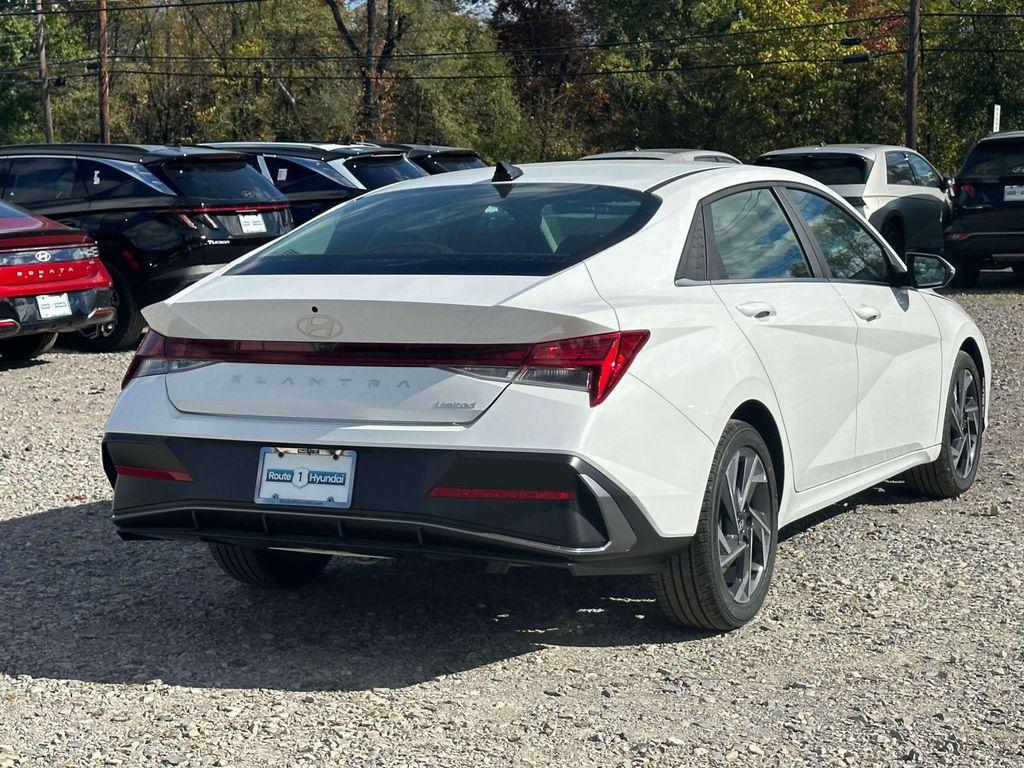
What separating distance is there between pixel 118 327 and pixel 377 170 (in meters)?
5.50

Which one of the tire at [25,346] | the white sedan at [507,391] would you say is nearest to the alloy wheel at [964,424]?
the white sedan at [507,391]

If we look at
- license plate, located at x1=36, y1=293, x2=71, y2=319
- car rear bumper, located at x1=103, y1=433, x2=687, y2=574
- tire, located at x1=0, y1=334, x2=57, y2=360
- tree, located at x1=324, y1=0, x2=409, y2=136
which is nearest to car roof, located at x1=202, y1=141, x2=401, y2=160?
tire, located at x1=0, y1=334, x2=57, y2=360

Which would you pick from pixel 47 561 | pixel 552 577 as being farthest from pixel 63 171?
pixel 552 577

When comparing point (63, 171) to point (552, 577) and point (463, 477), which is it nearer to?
point (552, 577)

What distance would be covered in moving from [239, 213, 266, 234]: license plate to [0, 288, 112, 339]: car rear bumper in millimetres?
1812

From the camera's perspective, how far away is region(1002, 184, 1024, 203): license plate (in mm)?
17562

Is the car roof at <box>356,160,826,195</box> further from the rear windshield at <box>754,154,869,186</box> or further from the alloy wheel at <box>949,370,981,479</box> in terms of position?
the rear windshield at <box>754,154,869,186</box>

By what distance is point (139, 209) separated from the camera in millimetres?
13312

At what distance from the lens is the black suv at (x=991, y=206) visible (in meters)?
17.6

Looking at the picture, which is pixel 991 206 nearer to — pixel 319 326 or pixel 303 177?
pixel 303 177

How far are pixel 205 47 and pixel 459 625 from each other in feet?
202

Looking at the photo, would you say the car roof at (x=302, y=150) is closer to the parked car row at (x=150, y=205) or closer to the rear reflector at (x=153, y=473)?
the parked car row at (x=150, y=205)

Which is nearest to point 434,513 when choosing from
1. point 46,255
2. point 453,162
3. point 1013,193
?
point 46,255

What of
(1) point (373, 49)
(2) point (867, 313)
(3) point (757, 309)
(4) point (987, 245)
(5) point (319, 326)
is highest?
(5) point (319, 326)
